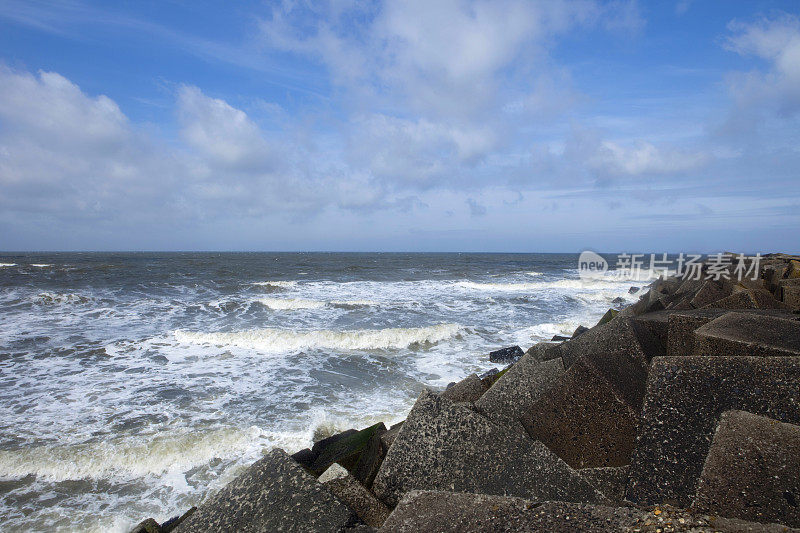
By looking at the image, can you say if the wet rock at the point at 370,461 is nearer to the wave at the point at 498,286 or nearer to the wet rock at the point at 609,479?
the wet rock at the point at 609,479

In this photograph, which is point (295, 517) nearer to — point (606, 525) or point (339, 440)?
point (606, 525)

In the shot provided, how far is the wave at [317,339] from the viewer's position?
10484 mm

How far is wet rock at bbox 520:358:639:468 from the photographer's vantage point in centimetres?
249

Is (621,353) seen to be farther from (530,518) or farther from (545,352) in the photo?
(530,518)

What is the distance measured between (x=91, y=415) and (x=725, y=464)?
746cm

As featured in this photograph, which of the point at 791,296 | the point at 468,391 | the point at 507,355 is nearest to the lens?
the point at 468,391

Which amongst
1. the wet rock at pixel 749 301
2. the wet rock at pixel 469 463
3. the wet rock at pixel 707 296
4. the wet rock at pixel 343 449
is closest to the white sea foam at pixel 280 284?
the wet rock at pixel 707 296

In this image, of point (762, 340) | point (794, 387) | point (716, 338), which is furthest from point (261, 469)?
point (762, 340)

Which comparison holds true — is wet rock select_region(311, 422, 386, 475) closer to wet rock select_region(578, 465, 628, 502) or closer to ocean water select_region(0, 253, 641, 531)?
wet rock select_region(578, 465, 628, 502)

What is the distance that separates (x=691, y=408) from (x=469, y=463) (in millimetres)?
1169

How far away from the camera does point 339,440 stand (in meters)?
3.63

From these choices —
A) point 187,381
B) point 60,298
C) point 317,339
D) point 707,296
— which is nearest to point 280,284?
point 60,298

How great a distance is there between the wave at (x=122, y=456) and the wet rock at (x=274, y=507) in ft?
11.2

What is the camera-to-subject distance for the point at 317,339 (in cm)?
1091
